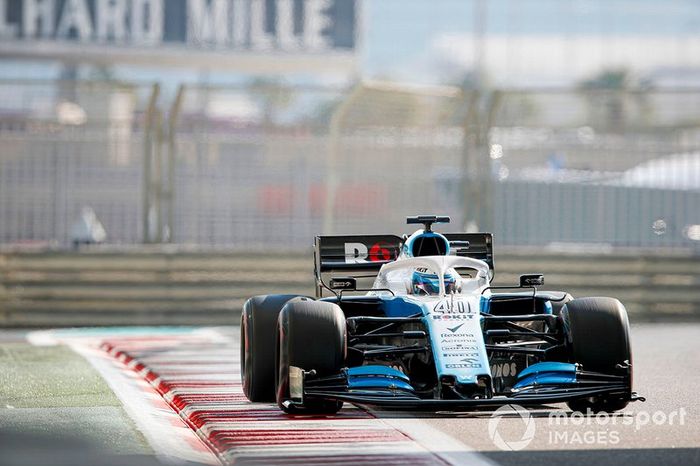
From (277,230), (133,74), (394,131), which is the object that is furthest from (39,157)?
(133,74)

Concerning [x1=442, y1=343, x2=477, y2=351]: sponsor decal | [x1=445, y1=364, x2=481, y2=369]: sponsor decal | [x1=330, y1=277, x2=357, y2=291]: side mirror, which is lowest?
[x1=445, y1=364, x2=481, y2=369]: sponsor decal

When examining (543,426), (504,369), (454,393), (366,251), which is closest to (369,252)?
(366,251)

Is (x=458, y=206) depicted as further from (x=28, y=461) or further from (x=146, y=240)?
(x=28, y=461)

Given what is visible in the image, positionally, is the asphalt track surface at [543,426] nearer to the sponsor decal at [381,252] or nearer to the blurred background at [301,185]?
the sponsor decal at [381,252]

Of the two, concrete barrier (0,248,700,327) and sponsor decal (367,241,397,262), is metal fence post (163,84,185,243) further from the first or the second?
sponsor decal (367,241,397,262)

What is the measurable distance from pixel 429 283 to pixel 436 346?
35.4 inches

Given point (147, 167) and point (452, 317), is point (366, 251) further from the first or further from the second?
point (147, 167)

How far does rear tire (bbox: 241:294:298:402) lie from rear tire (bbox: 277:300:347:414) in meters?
0.76

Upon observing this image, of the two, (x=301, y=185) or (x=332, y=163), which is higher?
(x=332, y=163)

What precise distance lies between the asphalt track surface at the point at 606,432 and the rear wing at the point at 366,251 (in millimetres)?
1469

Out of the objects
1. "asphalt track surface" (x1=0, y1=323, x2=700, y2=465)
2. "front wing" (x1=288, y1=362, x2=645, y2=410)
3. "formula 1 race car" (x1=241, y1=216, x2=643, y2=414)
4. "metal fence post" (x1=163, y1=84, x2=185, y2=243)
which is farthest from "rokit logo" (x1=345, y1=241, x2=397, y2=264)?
"metal fence post" (x1=163, y1=84, x2=185, y2=243)

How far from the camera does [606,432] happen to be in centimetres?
885

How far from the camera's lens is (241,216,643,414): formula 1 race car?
9438mm

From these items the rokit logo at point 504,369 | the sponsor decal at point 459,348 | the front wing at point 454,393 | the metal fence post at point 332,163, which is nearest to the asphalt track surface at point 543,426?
the front wing at point 454,393
